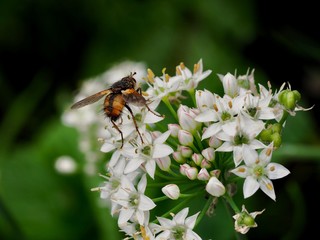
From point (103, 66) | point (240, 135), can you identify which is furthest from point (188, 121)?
point (103, 66)

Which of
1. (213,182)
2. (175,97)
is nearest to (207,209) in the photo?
(213,182)

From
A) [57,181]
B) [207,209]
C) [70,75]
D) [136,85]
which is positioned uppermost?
[70,75]

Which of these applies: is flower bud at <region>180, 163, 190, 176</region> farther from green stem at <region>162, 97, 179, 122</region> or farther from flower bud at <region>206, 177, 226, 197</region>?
green stem at <region>162, 97, 179, 122</region>

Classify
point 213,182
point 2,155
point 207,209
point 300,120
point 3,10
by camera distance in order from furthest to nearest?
1. point 3,10
2. point 2,155
3. point 300,120
4. point 207,209
5. point 213,182

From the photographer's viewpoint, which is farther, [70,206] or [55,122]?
[55,122]

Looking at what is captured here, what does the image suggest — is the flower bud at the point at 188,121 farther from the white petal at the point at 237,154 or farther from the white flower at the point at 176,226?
the white flower at the point at 176,226

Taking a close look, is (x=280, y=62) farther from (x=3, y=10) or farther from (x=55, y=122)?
(x=3, y=10)

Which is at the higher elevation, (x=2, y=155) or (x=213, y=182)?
(x=2, y=155)

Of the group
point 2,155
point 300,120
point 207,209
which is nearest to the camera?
point 207,209
